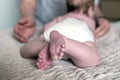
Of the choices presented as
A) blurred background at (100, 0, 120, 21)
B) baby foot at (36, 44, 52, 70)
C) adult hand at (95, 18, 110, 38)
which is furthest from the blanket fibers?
blurred background at (100, 0, 120, 21)

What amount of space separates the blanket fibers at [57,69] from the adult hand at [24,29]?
0.21 ft

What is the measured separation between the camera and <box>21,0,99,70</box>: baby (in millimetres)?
658

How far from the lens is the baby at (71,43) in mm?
658

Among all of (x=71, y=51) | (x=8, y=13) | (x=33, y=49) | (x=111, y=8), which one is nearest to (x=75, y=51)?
(x=71, y=51)

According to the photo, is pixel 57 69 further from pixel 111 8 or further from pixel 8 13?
pixel 111 8

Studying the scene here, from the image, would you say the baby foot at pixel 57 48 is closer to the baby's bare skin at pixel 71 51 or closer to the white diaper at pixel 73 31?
the baby's bare skin at pixel 71 51

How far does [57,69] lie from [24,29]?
394 millimetres

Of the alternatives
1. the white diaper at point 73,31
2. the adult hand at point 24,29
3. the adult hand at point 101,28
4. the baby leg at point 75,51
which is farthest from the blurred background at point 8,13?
the baby leg at point 75,51

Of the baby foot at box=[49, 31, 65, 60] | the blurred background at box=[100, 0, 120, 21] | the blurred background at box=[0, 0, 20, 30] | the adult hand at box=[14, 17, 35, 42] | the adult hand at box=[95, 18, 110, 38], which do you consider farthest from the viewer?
the blurred background at box=[100, 0, 120, 21]

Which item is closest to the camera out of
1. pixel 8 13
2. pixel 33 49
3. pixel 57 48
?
pixel 57 48

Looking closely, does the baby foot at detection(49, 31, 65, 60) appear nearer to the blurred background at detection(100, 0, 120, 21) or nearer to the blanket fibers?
Result: the blanket fibers

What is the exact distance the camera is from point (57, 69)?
2.23ft

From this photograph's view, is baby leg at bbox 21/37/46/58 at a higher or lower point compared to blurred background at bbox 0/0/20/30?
lower

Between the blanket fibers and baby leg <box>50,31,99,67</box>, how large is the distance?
2cm
